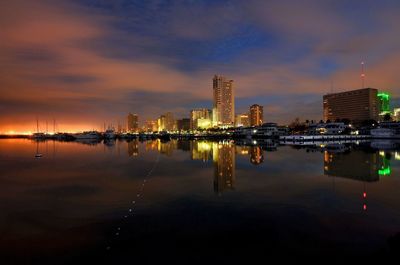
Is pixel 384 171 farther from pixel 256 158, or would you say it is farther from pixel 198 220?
pixel 198 220

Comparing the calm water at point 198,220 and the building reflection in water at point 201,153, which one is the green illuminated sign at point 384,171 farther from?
the building reflection in water at point 201,153

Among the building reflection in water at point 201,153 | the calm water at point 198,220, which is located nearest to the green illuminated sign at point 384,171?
the calm water at point 198,220

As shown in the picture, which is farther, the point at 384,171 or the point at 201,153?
the point at 201,153

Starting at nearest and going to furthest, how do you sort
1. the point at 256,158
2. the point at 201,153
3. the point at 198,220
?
the point at 198,220 < the point at 256,158 < the point at 201,153

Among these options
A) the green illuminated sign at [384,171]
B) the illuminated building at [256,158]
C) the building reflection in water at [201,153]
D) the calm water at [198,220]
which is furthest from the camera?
the building reflection in water at [201,153]

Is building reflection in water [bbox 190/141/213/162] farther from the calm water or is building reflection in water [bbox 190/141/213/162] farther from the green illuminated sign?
the green illuminated sign

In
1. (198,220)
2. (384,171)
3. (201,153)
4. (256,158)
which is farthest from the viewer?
(201,153)

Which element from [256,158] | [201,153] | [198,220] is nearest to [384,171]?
[256,158]

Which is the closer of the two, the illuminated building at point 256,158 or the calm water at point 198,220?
the calm water at point 198,220

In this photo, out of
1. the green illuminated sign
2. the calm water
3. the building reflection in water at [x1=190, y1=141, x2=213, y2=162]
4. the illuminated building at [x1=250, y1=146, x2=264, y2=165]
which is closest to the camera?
the calm water

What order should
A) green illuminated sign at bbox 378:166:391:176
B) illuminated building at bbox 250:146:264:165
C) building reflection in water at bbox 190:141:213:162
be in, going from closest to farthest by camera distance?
green illuminated sign at bbox 378:166:391:176, illuminated building at bbox 250:146:264:165, building reflection in water at bbox 190:141:213:162

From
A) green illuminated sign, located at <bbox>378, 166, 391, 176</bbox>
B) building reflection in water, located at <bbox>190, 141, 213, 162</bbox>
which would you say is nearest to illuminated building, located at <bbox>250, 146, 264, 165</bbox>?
building reflection in water, located at <bbox>190, 141, 213, 162</bbox>

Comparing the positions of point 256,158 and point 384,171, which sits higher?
point 256,158

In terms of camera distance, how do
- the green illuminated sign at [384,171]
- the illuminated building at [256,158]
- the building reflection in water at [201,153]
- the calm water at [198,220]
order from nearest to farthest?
the calm water at [198,220] < the green illuminated sign at [384,171] < the illuminated building at [256,158] < the building reflection in water at [201,153]
